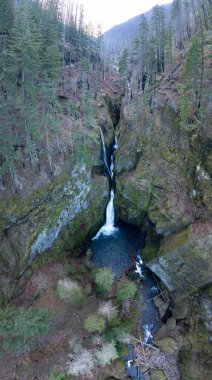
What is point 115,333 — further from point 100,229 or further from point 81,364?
point 100,229

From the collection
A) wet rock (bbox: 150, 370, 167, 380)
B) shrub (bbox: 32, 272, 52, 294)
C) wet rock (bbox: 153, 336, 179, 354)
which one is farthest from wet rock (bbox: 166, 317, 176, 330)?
shrub (bbox: 32, 272, 52, 294)

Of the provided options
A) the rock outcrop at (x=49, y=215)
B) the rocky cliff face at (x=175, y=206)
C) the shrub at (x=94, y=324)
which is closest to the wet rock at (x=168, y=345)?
the rocky cliff face at (x=175, y=206)

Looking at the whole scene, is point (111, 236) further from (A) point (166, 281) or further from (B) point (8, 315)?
(B) point (8, 315)

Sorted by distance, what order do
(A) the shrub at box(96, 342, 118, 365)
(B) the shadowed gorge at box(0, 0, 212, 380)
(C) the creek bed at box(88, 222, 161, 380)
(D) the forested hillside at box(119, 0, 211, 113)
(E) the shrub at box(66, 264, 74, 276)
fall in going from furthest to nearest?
(D) the forested hillside at box(119, 0, 211, 113) < (E) the shrub at box(66, 264, 74, 276) < (C) the creek bed at box(88, 222, 161, 380) < (B) the shadowed gorge at box(0, 0, 212, 380) < (A) the shrub at box(96, 342, 118, 365)

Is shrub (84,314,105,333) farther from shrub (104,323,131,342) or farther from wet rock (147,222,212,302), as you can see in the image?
wet rock (147,222,212,302)

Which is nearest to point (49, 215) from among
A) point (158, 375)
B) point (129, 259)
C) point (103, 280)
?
point (103, 280)

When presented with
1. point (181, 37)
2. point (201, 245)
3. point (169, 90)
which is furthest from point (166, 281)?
point (181, 37)
